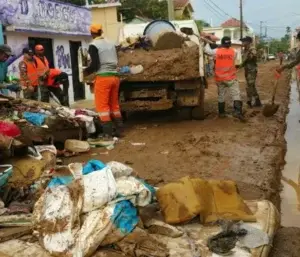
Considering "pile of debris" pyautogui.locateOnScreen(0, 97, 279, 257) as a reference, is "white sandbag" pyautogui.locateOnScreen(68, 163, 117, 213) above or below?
above

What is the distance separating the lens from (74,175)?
402cm

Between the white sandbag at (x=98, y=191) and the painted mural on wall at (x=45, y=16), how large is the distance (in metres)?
8.86

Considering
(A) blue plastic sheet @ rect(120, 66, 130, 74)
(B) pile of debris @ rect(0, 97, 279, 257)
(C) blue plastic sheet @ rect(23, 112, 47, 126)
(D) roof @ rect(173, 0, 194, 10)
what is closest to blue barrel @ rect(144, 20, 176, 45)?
(A) blue plastic sheet @ rect(120, 66, 130, 74)

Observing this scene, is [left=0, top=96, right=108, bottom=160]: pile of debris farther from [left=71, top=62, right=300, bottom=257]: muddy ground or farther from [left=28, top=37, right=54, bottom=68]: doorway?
[left=28, top=37, right=54, bottom=68]: doorway

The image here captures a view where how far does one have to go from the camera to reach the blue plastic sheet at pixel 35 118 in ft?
21.9

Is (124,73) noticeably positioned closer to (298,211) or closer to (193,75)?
(193,75)

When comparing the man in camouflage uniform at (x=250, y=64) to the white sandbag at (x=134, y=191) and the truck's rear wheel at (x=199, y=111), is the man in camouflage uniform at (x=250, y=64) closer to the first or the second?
the truck's rear wheel at (x=199, y=111)

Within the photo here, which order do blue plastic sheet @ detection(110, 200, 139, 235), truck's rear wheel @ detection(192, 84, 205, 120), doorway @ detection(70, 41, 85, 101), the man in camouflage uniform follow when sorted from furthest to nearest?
1. doorway @ detection(70, 41, 85, 101)
2. the man in camouflage uniform
3. truck's rear wheel @ detection(192, 84, 205, 120)
4. blue plastic sheet @ detection(110, 200, 139, 235)

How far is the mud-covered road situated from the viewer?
571cm

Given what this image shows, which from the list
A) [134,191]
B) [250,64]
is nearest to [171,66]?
[250,64]

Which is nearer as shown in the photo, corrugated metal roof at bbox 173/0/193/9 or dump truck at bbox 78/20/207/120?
dump truck at bbox 78/20/207/120

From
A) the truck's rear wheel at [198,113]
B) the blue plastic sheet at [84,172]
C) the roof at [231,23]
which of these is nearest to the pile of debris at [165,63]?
the truck's rear wheel at [198,113]

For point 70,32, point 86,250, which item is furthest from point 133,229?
point 70,32

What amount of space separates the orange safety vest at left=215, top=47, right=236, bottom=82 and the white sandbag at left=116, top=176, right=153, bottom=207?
590cm
